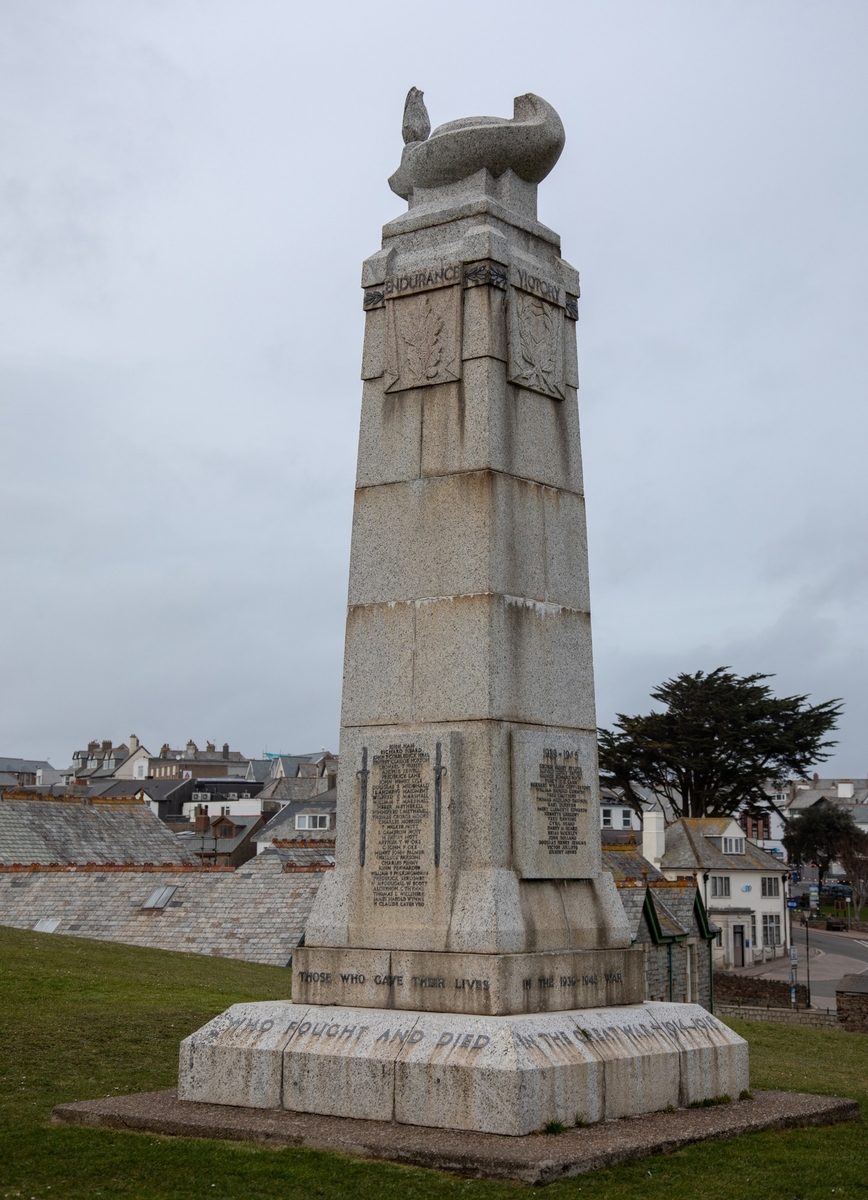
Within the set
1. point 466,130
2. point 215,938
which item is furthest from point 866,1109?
point 215,938

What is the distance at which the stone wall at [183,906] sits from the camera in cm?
3000

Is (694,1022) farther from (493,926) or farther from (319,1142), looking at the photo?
(319,1142)

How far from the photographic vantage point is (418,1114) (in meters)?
8.99

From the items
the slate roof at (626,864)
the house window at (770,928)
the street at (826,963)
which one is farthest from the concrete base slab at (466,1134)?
the house window at (770,928)

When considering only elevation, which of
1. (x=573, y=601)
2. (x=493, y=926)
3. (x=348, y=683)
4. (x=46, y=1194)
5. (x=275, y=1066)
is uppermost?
(x=573, y=601)

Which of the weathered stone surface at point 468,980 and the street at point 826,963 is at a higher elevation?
the street at point 826,963

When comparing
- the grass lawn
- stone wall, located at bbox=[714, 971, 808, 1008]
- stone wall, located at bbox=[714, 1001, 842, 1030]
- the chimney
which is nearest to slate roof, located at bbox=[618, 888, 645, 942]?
stone wall, located at bbox=[714, 1001, 842, 1030]

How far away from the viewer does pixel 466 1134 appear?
8.70m

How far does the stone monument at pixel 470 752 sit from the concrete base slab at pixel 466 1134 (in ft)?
0.65

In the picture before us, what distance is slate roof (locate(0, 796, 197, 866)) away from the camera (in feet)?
124

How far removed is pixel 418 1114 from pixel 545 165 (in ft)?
27.8

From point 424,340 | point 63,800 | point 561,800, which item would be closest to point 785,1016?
point 63,800

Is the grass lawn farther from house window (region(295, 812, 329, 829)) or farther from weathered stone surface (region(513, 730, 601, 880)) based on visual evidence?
house window (region(295, 812, 329, 829))

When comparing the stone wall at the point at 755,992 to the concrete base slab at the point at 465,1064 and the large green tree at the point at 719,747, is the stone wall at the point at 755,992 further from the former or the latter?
the concrete base slab at the point at 465,1064
